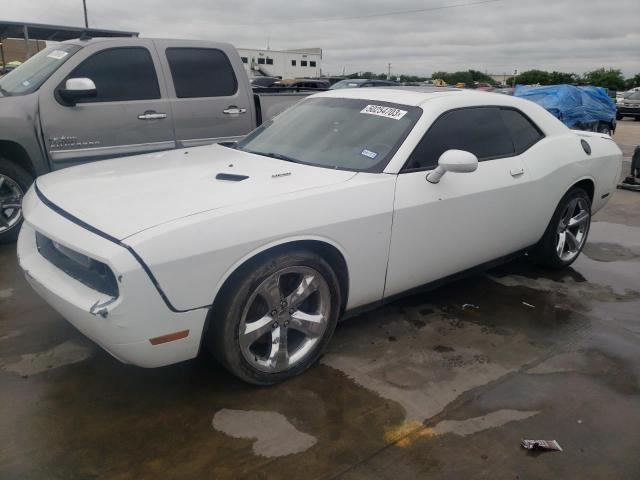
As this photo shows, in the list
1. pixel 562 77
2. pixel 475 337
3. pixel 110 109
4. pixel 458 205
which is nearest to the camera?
pixel 458 205

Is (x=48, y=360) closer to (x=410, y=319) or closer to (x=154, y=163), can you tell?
(x=154, y=163)

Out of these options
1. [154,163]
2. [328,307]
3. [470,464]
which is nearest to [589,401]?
[470,464]

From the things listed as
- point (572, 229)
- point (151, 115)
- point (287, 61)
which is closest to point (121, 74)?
point (151, 115)

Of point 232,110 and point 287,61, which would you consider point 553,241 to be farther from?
point 287,61

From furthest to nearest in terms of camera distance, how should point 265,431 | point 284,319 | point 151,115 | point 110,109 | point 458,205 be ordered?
point 151,115 → point 110,109 → point 458,205 → point 284,319 → point 265,431

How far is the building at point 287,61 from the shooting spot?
5609cm

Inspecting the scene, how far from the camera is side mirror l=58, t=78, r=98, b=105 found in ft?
15.4

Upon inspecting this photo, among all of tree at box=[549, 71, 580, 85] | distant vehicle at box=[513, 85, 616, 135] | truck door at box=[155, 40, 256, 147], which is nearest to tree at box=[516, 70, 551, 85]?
tree at box=[549, 71, 580, 85]

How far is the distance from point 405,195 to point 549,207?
178 cm

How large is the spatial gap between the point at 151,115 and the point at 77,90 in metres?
0.75

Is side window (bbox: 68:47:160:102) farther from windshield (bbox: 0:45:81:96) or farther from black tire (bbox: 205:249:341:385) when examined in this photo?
black tire (bbox: 205:249:341:385)

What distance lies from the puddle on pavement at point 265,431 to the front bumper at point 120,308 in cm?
38

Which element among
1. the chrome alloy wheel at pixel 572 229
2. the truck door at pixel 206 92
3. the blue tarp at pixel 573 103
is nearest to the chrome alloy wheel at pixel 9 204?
the truck door at pixel 206 92

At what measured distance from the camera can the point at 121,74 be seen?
5211 millimetres
